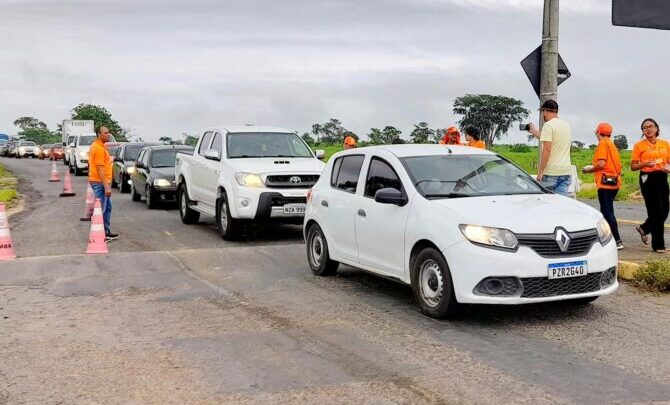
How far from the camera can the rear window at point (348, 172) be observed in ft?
28.8

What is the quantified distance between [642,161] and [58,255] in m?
8.38

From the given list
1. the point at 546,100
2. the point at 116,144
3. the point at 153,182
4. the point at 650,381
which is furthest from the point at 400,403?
the point at 116,144

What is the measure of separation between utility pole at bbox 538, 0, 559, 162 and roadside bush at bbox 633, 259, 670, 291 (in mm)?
2671

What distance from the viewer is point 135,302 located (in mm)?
8062

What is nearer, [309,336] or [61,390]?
[61,390]

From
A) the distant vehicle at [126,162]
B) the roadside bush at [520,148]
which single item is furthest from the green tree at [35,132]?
the distant vehicle at [126,162]

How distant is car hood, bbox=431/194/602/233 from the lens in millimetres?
6703

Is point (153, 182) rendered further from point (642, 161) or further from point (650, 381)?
point (650, 381)

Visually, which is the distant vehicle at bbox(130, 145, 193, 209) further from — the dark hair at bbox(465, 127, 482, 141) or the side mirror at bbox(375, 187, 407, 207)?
the side mirror at bbox(375, 187, 407, 207)

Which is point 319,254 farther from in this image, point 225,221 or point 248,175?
point 225,221

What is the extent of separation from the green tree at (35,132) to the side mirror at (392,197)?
5043 inches

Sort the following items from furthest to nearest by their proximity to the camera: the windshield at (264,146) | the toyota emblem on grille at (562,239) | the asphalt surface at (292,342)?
the windshield at (264,146) → the toyota emblem on grille at (562,239) → the asphalt surface at (292,342)

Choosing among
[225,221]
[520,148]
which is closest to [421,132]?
[520,148]

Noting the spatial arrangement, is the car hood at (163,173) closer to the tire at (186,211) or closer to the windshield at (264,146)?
the tire at (186,211)
